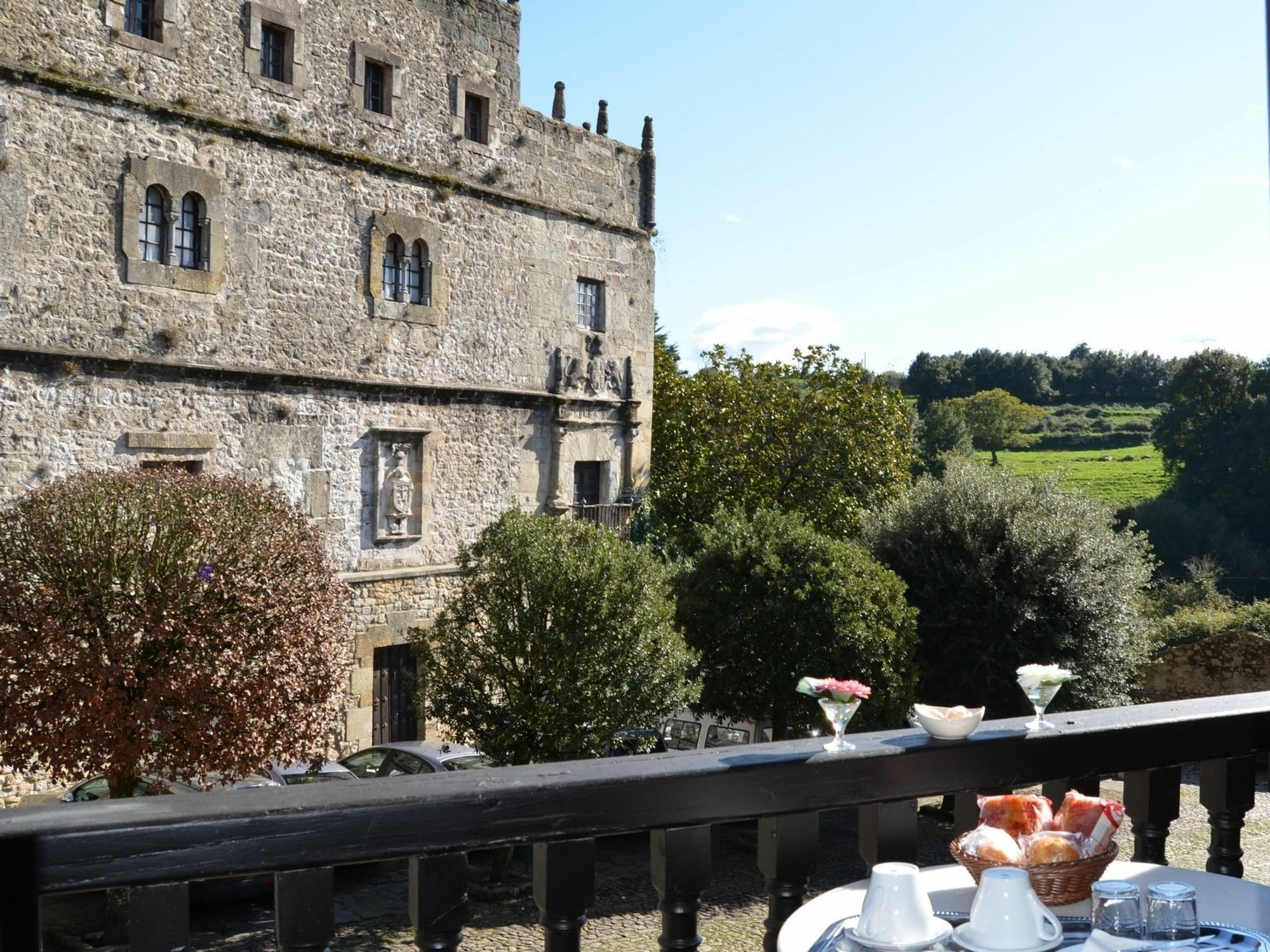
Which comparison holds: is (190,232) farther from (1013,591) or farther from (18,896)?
(18,896)

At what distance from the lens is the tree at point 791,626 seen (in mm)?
17531

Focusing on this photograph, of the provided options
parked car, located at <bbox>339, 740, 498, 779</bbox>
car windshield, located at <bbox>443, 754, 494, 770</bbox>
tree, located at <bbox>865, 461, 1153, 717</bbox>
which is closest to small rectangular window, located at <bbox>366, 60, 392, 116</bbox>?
parked car, located at <bbox>339, 740, 498, 779</bbox>

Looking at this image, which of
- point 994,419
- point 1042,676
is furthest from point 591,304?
point 994,419

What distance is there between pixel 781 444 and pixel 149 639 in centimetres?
1645

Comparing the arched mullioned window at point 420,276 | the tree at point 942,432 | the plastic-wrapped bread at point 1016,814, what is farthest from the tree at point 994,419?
the plastic-wrapped bread at point 1016,814

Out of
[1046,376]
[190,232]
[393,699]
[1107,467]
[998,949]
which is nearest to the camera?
[998,949]

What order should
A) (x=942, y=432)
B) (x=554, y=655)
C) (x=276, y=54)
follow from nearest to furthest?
1. (x=554, y=655)
2. (x=276, y=54)
3. (x=942, y=432)

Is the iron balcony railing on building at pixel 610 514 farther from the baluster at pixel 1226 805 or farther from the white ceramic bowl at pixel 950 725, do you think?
the white ceramic bowl at pixel 950 725

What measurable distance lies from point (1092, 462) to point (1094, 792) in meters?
64.6

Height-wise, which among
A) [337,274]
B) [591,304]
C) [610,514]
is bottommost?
[610,514]

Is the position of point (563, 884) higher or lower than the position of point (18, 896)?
lower

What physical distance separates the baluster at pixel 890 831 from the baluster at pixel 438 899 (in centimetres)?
82

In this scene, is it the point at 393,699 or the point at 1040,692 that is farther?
the point at 393,699

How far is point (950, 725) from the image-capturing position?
240cm
